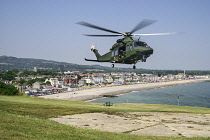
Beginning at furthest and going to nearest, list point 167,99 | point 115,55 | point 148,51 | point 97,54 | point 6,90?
point 167,99
point 6,90
point 97,54
point 115,55
point 148,51

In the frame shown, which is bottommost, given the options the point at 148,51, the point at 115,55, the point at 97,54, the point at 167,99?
the point at 167,99

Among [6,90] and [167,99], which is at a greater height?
[6,90]

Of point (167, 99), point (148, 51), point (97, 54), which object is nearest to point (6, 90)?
point (97, 54)

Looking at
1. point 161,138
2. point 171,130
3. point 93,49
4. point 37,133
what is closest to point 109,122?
point 171,130

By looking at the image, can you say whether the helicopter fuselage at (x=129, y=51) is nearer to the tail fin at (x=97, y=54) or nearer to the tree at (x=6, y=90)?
the tail fin at (x=97, y=54)

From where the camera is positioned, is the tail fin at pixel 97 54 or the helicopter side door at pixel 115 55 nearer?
the helicopter side door at pixel 115 55

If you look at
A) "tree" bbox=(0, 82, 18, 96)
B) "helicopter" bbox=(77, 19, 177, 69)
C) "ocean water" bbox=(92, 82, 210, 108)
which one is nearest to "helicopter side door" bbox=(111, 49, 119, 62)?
"helicopter" bbox=(77, 19, 177, 69)

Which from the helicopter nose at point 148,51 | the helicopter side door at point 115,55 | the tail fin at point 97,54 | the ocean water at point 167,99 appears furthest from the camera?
the ocean water at point 167,99

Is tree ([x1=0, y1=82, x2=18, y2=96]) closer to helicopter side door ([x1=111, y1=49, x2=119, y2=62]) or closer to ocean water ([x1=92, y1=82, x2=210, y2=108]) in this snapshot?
ocean water ([x1=92, y1=82, x2=210, y2=108])

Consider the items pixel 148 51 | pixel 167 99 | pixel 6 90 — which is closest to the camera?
pixel 148 51

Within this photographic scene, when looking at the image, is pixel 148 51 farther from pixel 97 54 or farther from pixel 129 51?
pixel 97 54

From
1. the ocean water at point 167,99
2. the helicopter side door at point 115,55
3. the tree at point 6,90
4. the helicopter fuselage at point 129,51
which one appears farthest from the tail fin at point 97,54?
the ocean water at point 167,99

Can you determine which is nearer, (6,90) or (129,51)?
(129,51)

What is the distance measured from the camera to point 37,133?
43.6 feet
